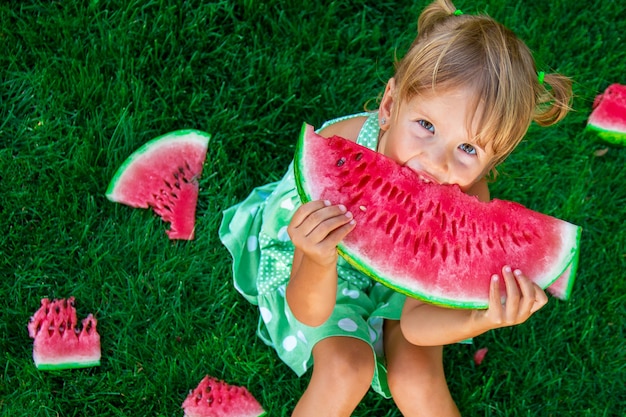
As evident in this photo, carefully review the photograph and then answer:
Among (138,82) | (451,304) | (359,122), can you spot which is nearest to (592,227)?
(359,122)

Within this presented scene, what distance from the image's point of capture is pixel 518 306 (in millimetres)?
1771

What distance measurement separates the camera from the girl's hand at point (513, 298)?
1.76 meters

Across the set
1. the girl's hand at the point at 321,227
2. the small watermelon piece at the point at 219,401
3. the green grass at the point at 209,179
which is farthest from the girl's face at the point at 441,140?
the small watermelon piece at the point at 219,401

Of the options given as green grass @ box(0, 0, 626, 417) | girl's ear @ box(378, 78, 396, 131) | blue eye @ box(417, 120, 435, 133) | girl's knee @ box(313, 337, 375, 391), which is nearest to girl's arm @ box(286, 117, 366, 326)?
girl's knee @ box(313, 337, 375, 391)

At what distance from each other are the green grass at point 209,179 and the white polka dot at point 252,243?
137mm

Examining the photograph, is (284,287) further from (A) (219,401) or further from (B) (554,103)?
(B) (554,103)

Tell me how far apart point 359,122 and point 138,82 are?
0.87m

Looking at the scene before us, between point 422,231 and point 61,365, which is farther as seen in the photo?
point 61,365

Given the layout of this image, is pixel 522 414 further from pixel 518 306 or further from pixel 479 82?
pixel 479 82

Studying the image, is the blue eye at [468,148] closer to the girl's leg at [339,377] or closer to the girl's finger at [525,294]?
the girl's finger at [525,294]

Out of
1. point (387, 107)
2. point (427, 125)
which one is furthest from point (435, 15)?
point (427, 125)

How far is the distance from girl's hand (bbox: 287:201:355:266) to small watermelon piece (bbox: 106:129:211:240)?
935mm

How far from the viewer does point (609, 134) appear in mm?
2908

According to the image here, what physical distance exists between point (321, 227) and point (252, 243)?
2.71 ft
